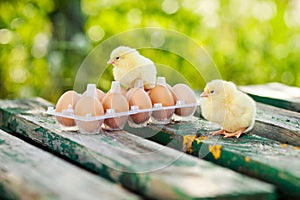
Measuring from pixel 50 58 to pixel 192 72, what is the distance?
3.03 feet

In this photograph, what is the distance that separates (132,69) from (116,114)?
0.22m

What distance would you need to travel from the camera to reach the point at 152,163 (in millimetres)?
1368

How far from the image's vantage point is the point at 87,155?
58.4 inches

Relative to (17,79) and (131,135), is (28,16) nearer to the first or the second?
(17,79)

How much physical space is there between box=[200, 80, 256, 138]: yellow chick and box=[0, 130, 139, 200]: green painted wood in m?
0.52

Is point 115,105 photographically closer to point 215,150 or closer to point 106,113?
point 106,113

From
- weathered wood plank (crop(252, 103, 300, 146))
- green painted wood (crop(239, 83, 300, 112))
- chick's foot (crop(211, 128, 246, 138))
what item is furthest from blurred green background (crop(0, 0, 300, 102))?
chick's foot (crop(211, 128, 246, 138))

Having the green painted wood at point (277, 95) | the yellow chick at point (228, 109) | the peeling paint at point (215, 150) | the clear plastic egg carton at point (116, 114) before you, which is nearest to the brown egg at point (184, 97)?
the clear plastic egg carton at point (116, 114)

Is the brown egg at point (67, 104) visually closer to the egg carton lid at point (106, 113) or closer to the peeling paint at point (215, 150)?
the egg carton lid at point (106, 113)

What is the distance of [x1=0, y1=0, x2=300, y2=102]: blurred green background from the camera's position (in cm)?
361

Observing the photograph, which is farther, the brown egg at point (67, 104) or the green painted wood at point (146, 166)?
the brown egg at point (67, 104)

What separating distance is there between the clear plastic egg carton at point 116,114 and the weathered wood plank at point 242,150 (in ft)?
0.11

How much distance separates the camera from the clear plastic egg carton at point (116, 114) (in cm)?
166

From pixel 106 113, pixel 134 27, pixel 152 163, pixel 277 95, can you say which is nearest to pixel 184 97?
pixel 106 113
